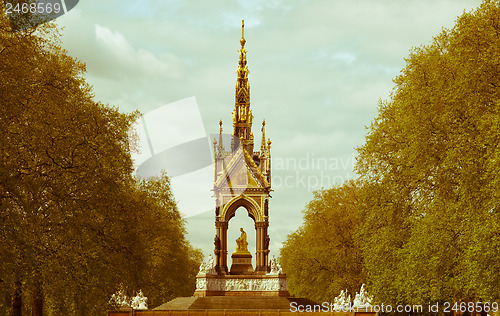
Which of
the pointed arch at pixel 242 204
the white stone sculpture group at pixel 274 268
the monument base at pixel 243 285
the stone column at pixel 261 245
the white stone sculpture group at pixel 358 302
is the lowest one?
the white stone sculpture group at pixel 358 302

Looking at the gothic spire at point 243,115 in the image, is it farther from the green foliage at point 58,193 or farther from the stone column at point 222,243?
the green foliage at point 58,193

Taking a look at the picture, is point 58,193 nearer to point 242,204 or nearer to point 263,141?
point 242,204

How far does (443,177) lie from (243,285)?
826 inches

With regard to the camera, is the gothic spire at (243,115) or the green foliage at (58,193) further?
the gothic spire at (243,115)

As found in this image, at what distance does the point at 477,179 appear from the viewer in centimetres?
2708

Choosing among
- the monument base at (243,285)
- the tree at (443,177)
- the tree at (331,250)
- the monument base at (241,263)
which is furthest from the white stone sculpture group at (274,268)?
the tree at (443,177)

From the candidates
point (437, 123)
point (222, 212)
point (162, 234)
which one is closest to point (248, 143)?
point (222, 212)

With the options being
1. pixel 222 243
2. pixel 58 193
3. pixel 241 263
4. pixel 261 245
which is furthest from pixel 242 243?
pixel 58 193

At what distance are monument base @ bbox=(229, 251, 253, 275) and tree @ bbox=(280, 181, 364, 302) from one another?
8.56m

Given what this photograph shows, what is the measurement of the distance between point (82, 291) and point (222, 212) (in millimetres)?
24371

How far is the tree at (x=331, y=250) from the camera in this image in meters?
56.4

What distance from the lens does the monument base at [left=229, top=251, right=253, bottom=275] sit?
49.4 m

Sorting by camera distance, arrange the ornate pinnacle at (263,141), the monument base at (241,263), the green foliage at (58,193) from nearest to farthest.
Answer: the green foliage at (58,193) < the monument base at (241,263) < the ornate pinnacle at (263,141)

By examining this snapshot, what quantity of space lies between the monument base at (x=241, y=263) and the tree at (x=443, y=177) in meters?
13.7
